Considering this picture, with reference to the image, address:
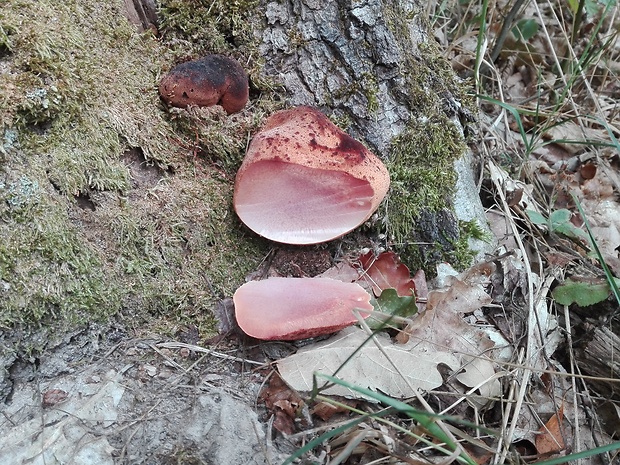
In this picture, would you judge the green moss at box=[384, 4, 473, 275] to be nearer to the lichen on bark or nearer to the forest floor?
the lichen on bark

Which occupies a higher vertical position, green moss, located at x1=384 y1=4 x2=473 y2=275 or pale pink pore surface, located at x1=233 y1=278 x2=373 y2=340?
green moss, located at x1=384 y1=4 x2=473 y2=275

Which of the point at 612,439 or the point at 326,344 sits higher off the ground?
Answer: the point at 326,344

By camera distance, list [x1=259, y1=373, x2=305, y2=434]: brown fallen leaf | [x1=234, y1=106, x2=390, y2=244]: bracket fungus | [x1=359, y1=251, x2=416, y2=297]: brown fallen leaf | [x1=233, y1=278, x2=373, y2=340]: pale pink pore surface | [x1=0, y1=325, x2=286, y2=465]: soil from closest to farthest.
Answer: [x1=0, y1=325, x2=286, y2=465]: soil < [x1=259, y1=373, x2=305, y2=434]: brown fallen leaf < [x1=233, y1=278, x2=373, y2=340]: pale pink pore surface < [x1=234, y1=106, x2=390, y2=244]: bracket fungus < [x1=359, y1=251, x2=416, y2=297]: brown fallen leaf

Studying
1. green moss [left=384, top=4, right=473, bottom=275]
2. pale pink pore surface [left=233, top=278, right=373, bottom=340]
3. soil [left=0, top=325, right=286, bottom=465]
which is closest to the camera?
soil [left=0, top=325, right=286, bottom=465]

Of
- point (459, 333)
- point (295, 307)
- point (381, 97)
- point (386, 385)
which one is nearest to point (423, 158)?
point (381, 97)

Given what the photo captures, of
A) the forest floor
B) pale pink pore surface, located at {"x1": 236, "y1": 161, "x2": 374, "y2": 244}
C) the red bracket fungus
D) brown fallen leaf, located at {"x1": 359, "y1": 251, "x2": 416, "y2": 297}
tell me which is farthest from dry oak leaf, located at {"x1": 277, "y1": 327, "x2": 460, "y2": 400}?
the red bracket fungus

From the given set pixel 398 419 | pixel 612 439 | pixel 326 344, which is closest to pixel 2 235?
pixel 326 344

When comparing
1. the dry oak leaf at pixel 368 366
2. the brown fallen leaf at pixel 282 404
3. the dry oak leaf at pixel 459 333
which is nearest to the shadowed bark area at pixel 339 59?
the dry oak leaf at pixel 459 333

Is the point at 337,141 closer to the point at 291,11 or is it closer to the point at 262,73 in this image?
the point at 262,73
